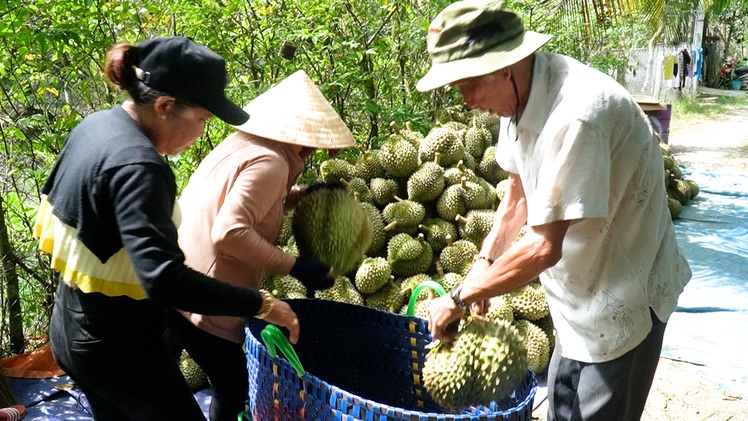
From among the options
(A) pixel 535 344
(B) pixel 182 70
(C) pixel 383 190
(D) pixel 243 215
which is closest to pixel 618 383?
(D) pixel 243 215

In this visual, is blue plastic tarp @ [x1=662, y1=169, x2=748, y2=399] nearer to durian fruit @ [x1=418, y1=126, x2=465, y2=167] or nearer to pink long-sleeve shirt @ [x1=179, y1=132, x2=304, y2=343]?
durian fruit @ [x1=418, y1=126, x2=465, y2=167]

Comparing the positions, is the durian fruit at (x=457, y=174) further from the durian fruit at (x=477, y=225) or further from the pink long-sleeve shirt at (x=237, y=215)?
the pink long-sleeve shirt at (x=237, y=215)

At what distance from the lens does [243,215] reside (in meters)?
2.07

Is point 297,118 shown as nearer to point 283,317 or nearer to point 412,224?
point 283,317

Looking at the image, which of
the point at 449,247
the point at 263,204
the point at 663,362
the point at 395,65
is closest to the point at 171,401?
the point at 263,204

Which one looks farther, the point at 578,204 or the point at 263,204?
the point at 263,204

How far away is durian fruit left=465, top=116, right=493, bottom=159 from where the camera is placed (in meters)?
4.61

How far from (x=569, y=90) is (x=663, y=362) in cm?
266

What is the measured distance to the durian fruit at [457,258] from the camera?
3764mm

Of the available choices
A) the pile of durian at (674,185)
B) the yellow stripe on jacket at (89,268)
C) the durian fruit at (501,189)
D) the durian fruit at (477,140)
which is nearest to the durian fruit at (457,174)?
the durian fruit at (501,189)

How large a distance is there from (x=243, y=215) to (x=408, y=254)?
174 cm

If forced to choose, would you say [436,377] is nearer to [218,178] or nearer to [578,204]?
[578,204]

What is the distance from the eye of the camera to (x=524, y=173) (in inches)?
75.1

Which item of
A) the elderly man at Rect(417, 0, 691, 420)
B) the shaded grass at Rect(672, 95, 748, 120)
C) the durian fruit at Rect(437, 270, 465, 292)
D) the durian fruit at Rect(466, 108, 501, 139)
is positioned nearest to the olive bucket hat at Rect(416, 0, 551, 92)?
the elderly man at Rect(417, 0, 691, 420)
